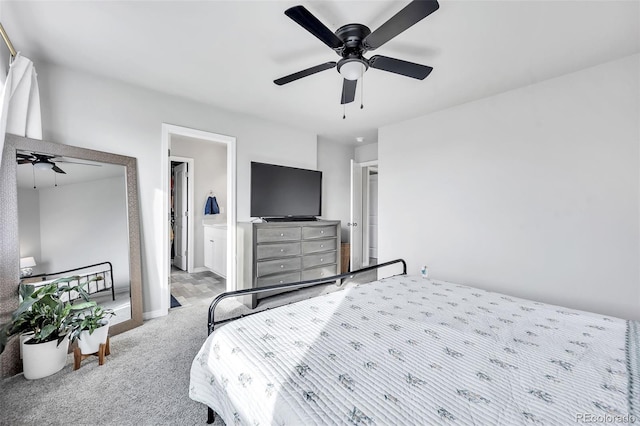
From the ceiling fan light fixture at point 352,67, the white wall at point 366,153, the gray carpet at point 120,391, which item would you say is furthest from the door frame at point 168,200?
the white wall at point 366,153

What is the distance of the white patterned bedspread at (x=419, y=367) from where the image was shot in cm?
82

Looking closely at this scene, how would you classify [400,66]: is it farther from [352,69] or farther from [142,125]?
[142,125]

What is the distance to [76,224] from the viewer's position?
236cm

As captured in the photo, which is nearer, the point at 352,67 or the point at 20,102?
the point at 352,67

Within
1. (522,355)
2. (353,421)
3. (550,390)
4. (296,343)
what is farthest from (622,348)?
(296,343)

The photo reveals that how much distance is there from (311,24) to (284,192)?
2557 millimetres

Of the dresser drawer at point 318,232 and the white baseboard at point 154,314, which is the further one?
the dresser drawer at point 318,232

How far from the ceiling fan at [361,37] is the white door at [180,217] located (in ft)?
12.1

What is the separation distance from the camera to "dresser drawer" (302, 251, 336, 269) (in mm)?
3740

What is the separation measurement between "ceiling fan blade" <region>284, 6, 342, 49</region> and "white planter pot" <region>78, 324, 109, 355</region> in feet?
8.36

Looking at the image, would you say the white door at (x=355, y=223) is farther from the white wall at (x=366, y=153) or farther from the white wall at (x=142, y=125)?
the white wall at (x=142, y=125)

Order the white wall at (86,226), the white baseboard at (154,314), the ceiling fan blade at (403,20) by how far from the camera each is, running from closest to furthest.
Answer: the ceiling fan blade at (403,20), the white wall at (86,226), the white baseboard at (154,314)

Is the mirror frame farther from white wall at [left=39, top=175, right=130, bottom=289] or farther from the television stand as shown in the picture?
the television stand

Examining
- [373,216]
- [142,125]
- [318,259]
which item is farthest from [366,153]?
[142,125]
